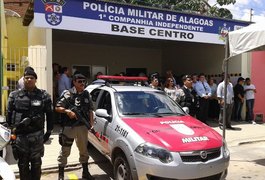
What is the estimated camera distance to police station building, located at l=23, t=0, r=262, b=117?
32.7 ft

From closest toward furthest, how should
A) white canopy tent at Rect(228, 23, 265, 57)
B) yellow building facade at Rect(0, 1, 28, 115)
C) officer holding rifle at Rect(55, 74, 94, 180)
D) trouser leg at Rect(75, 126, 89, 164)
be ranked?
officer holding rifle at Rect(55, 74, 94, 180)
trouser leg at Rect(75, 126, 89, 164)
white canopy tent at Rect(228, 23, 265, 57)
yellow building facade at Rect(0, 1, 28, 115)

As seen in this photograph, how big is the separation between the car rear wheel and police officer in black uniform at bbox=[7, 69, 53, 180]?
115 cm

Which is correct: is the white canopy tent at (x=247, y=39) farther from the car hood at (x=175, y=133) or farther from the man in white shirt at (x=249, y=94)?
the man in white shirt at (x=249, y=94)

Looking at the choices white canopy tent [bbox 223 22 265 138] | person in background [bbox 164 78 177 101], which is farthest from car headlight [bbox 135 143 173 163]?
person in background [bbox 164 78 177 101]

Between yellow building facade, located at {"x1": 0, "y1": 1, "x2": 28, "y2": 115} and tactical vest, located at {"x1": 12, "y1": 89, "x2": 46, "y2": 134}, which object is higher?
yellow building facade, located at {"x1": 0, "y1": 1, "x2": 28, "y2": 115}

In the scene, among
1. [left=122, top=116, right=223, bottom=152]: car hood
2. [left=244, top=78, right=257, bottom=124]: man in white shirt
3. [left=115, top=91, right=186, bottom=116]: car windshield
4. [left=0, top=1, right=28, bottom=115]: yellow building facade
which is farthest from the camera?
[left=244, top=78, right=257, bottom=124]: man in white shirt

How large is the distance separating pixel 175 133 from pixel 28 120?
2061 millimetres

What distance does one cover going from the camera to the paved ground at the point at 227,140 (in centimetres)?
711

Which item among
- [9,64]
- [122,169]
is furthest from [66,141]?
[9,64]

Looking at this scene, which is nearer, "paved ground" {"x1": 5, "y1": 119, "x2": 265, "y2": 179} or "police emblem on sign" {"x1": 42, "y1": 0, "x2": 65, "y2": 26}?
"paved ground" {"x1": 5, "y1": 119, "x2": 265, "y2": 179}

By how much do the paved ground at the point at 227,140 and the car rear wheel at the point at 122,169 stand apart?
1.85 metres

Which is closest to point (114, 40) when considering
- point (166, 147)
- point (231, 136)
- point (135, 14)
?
point (135, 14)

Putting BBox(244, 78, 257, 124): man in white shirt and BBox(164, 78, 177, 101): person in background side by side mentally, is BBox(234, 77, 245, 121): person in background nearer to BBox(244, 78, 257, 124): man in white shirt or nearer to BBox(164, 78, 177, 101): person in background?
BBox(244, 78, 257, 124): man in white shirt

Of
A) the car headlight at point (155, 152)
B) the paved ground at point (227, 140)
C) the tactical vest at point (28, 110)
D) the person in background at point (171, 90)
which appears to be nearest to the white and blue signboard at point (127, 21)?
the person in background at point (171, 90)
